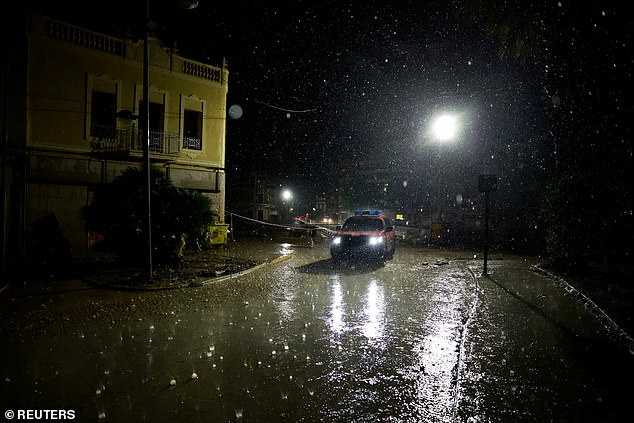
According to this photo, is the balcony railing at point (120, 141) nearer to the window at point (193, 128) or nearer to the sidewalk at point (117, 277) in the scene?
the window at point (193, 128)

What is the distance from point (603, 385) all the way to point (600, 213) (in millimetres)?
8137

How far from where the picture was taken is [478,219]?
108 ft

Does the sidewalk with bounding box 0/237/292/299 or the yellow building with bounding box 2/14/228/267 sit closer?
the sidewalk with bounding box 0/237/292/299

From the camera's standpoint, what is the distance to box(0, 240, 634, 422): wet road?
4023 mm

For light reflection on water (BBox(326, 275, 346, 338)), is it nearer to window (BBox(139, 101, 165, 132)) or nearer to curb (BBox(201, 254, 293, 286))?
curb (BBox(201, 254, 293, 286))

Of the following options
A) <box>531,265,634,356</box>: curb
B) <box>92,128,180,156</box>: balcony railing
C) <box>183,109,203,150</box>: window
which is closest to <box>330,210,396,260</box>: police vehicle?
<box>531,265,634,356</box>: curb

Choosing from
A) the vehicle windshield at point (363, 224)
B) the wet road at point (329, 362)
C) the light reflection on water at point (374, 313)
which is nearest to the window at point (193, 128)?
the vehicle windshield at point (363, 224)

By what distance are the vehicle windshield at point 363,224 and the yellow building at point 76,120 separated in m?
9.02

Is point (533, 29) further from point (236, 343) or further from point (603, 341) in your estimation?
point (236, 343)

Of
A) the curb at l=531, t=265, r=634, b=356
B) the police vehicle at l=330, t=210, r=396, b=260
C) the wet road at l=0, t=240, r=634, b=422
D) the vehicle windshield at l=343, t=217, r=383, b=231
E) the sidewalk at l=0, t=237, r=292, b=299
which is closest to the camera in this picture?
the wet road at l=0, t=240, r=634, b=422

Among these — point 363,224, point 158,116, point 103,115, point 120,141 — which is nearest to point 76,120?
point 103,115

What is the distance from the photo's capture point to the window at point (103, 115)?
693 inches

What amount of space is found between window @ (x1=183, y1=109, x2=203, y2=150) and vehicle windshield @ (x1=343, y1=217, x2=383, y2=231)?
968 cm

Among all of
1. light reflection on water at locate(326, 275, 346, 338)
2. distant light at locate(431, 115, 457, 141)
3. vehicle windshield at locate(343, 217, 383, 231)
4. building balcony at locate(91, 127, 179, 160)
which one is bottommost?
light reflection on water at locate(326, 275, 346, 338)
